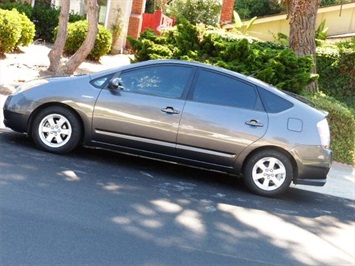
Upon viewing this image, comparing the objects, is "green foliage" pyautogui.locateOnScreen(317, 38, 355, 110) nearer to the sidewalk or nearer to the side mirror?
the sidewalk

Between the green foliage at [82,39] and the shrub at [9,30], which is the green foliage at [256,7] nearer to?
the green foliage at [82,39]

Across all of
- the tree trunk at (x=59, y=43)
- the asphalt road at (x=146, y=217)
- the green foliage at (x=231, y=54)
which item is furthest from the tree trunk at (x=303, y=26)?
the asphalt road at (x=146, y=217)

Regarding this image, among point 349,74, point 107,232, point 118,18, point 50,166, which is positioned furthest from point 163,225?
point 118,18

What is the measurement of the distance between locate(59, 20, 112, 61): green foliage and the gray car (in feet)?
35.4

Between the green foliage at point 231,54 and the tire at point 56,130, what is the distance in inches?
185

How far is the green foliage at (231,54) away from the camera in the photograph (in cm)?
1176

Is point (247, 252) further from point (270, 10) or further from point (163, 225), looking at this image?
point (270, 10)

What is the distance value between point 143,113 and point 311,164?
7.36 ft

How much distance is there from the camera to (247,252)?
5.51 meters

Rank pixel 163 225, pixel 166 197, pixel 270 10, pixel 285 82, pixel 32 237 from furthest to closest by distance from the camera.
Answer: pixel 270 10
pixel 285 82
pixel 166 197
pixel 163 225
pixel 32 237

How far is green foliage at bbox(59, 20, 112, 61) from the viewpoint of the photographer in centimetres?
1827

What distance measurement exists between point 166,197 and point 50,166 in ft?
4.85

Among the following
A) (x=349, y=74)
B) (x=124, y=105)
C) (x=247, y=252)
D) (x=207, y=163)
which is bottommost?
(x=247, y=252)

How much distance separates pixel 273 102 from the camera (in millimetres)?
7727
